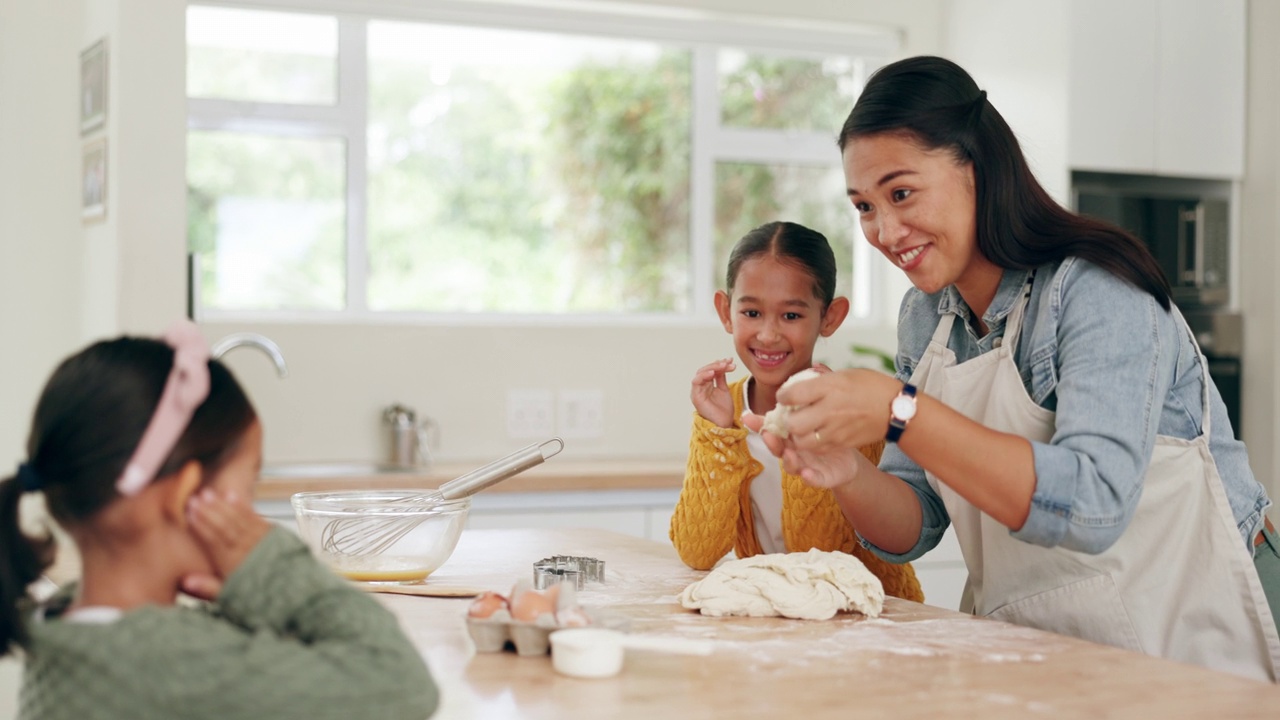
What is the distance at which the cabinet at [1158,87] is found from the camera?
3520 mm

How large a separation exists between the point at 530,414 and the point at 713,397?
164 centimetres

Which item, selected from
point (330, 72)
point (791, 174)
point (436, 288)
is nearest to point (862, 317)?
point (791, 174)

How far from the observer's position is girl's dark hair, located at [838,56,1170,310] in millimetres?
1538

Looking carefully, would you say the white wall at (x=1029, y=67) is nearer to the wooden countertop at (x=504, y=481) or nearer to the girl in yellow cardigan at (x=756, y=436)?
the wooden countertop at (x=504, y=481)

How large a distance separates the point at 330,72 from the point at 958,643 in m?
2.69

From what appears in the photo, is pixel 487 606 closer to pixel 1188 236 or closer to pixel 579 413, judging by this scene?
pixel 579 413

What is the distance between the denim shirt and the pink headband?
84 cm

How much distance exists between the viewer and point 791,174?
13.0 ft

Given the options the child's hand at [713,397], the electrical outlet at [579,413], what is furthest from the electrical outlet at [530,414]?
the child's hand at [713,397]

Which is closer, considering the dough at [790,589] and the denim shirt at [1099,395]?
the denim shirt at [1099,395]

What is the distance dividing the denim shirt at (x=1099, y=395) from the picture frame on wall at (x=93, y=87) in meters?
2.12

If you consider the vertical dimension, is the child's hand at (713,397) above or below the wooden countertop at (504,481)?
above

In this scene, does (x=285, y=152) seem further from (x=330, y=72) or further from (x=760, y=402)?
(x=760, y=402)

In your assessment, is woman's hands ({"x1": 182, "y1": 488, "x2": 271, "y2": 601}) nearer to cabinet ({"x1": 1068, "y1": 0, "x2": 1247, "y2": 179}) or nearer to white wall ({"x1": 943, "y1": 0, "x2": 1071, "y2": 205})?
white wall ({"x1": 943, "y1": 0, "x2": 1071, "y2": 205})
